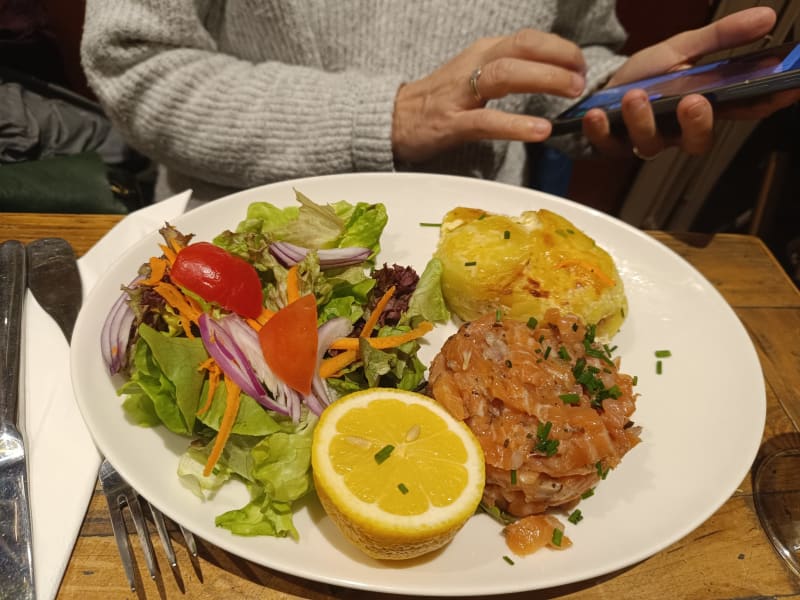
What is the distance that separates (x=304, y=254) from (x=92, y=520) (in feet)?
3.18

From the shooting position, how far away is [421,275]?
197 cm

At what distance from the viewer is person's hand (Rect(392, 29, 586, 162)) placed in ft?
7.22

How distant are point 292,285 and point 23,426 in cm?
86

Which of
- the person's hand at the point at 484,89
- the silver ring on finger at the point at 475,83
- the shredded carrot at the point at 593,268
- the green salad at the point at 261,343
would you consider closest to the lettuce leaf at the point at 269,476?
the green salad at the point at 261,343

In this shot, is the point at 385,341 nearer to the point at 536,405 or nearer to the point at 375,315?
the point at 375,315

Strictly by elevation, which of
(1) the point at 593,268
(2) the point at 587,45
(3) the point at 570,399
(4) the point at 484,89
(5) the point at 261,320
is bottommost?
(5) the point at 261,320

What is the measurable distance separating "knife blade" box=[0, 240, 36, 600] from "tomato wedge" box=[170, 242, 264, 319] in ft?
1.86

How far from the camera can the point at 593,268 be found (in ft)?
6.04

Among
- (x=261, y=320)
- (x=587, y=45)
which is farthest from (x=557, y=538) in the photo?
(x=587, y=45)

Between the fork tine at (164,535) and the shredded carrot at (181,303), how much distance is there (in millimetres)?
489

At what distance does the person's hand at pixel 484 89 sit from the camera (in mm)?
2201

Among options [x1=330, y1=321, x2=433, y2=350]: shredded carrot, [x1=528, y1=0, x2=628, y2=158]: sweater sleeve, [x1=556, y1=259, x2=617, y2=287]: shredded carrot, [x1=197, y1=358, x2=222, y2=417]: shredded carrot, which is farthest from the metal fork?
[x1=528, y1=0, x2=628, y2=158]: sweater sleeve

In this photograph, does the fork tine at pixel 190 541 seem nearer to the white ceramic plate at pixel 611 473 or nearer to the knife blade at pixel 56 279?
the white ceramic plate at pixel 611 473

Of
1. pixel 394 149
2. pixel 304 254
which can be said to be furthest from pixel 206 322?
pixel 394 149
